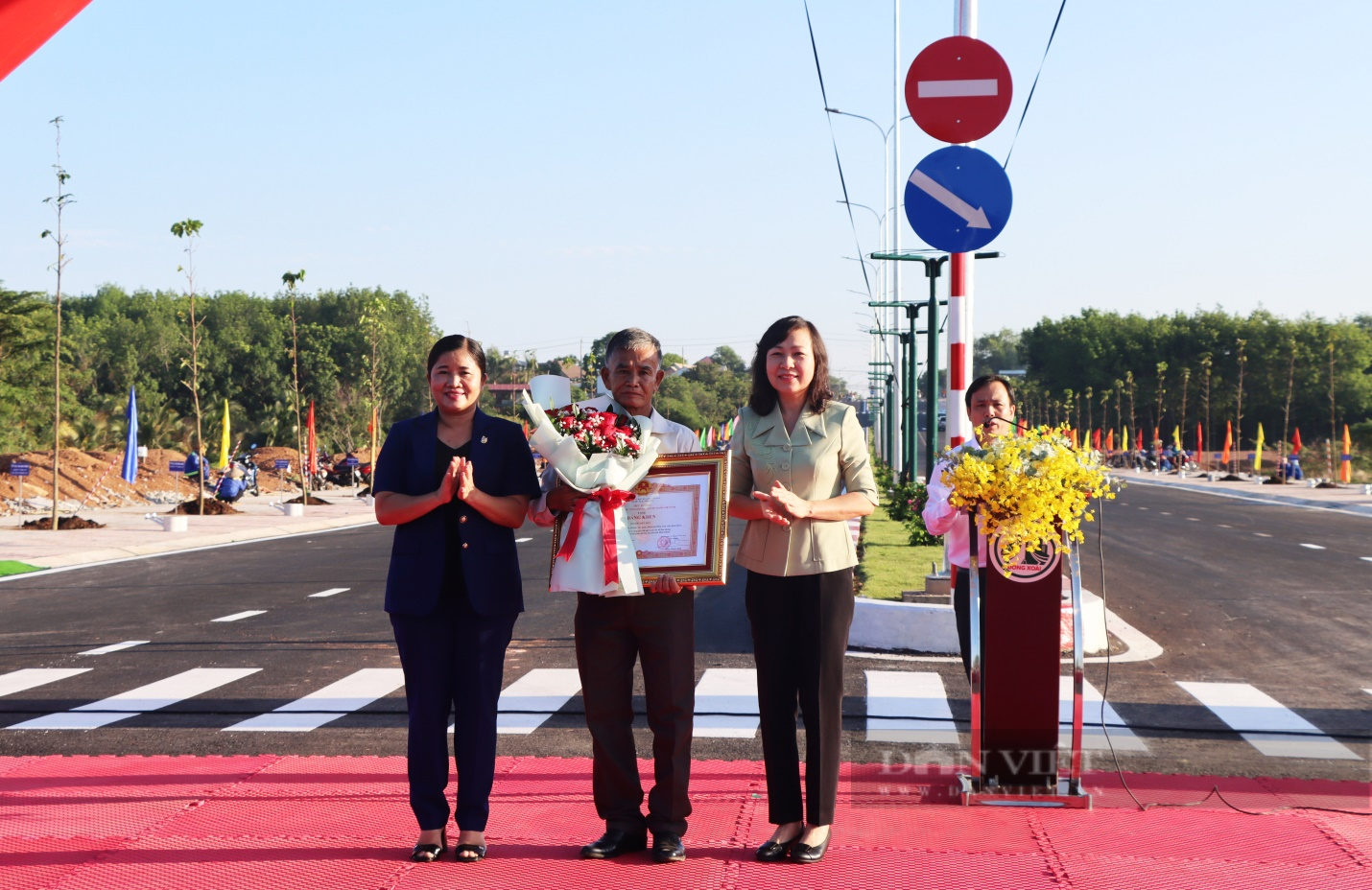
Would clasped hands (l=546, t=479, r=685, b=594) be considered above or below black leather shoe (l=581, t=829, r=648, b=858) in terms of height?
above

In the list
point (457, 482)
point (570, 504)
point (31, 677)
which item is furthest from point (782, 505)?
point (31, 677)

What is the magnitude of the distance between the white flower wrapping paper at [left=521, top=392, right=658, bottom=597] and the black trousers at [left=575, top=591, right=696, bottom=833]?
0.44 ft

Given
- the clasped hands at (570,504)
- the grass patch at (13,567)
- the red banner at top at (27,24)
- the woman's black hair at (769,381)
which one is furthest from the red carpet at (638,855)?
the grass patch at (13,567)

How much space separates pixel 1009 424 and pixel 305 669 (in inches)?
240

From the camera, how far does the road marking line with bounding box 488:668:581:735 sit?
7.50 m

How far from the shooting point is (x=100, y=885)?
445 cm

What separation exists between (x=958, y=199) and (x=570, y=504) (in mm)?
3567

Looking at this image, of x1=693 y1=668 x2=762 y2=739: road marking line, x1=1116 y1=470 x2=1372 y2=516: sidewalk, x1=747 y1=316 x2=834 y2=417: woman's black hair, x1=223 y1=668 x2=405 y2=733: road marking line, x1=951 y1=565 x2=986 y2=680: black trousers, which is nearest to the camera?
x1=747 y1=316 x2=834 y2=417: woman's black hair

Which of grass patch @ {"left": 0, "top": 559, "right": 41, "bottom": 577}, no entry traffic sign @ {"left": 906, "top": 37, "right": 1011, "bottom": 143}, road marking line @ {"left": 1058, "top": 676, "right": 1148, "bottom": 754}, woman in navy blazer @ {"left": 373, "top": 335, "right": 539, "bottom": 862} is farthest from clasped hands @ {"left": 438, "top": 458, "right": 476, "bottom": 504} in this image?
grass patch @ {"left": 0, "top": 559, "right": 41, "bottom": 577}

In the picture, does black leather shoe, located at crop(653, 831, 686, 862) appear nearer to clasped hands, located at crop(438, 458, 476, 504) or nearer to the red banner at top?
clasped hands, located at crop(438, 458, 476, 504)

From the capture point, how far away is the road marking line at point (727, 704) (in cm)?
726

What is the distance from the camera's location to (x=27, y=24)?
3.40 m

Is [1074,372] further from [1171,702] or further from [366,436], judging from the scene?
[1171,702]

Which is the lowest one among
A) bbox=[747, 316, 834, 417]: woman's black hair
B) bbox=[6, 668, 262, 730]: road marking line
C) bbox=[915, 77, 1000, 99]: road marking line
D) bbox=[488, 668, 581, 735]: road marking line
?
bbox=[6, 668, 262, 730]: road marking line
